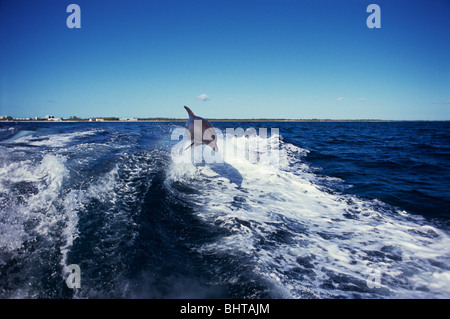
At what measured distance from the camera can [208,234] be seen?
3.64 m

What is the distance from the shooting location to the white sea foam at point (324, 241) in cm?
276

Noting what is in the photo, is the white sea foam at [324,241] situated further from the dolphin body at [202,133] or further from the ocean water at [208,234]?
the dolphin body at [202,133]

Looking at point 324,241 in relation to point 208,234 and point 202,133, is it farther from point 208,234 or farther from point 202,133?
point 202,133

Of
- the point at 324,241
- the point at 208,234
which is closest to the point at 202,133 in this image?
the point at 208,234

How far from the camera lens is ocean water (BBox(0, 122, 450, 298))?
256cm

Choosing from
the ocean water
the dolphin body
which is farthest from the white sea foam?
the dolphin body

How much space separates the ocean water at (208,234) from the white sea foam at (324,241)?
0.02 meters

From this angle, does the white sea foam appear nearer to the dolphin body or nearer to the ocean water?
the ocean water

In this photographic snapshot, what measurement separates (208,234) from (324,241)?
2.27 metres

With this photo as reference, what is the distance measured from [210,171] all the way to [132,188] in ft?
10.4

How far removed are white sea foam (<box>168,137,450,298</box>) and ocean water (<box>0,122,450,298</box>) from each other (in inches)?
0.9

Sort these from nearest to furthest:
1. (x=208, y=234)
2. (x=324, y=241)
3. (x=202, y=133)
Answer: (x=208, y=234), (x=324, y=241), (x=202, y=133)

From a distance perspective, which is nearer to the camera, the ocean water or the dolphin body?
the ocean water
